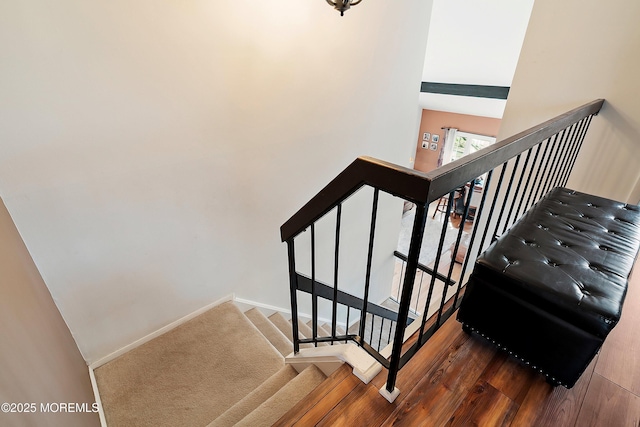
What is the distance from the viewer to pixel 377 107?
3.07m

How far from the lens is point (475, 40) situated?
4754 mm

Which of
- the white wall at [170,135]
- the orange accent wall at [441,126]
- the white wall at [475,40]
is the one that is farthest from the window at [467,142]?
the white wall at [170,135]

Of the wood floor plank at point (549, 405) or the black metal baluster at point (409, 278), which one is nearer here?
the black metal baluster at point (409, 278)

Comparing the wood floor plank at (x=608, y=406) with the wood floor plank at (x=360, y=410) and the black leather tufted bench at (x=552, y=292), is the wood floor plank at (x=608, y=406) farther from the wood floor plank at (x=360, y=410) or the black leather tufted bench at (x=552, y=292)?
the wood floor plank at (x=360, y=410)

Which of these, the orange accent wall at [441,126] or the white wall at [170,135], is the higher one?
the white wall at [170,135]

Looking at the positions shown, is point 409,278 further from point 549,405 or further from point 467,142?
point 467,142

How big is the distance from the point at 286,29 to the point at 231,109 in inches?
27.5

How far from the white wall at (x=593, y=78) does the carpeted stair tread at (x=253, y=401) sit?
8.95 feet

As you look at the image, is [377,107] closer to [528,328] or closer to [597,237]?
[597,237]

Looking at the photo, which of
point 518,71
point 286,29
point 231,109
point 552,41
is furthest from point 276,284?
point 552,41

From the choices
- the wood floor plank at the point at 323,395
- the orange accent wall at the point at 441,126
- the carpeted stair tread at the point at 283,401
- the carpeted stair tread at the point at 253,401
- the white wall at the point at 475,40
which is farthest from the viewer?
the orange accent wall at the point at 441,126

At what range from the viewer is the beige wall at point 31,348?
868 mm

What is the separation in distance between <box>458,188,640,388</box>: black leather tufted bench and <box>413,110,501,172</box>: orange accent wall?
793 cm

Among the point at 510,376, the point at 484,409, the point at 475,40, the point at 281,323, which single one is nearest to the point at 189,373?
the point at 281,323
